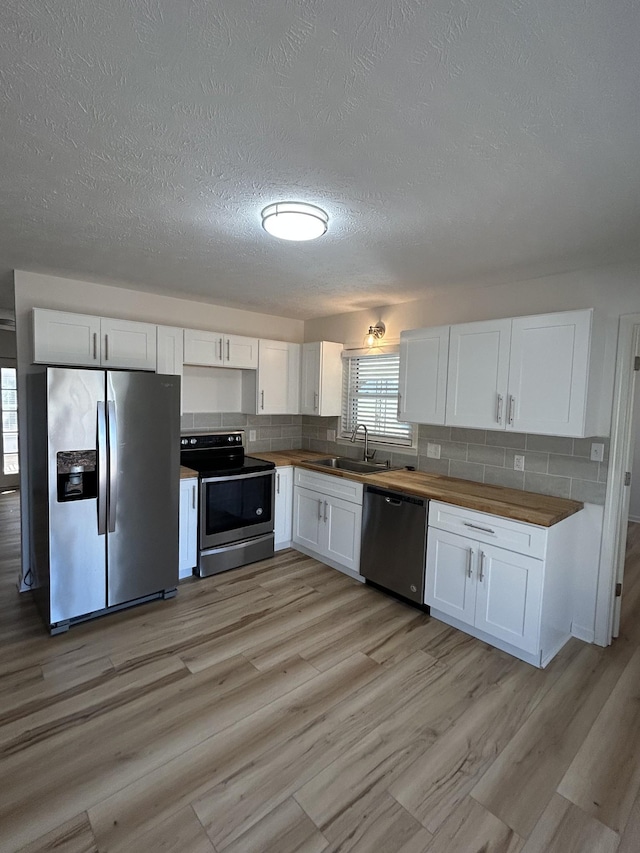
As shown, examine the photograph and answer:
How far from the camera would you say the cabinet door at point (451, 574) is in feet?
8.90

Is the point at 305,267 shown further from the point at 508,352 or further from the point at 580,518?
the point at 580,518

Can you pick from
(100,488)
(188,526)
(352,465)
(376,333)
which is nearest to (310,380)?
(376,333)

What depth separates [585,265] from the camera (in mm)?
2619

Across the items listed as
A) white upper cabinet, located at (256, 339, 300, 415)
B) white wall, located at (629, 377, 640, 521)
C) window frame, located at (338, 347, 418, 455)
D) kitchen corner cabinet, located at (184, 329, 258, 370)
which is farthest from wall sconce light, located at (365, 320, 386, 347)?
white wall, located at (629, 377, 640, 521)

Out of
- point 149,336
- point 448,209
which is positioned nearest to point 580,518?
point 448,209

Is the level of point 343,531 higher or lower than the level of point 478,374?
lower

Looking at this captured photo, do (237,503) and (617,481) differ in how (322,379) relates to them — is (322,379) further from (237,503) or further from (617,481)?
(617,481)

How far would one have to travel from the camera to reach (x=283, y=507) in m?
4.07

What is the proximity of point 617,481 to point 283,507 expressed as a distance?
2678 mm

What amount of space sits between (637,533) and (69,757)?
215 inches

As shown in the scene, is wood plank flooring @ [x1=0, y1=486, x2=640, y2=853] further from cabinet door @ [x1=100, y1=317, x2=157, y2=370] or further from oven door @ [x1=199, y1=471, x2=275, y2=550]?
cabinet door @ [x1=100, y1=317, x2=157, y2=370]

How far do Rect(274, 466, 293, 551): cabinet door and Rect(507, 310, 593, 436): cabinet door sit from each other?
6.78 feet

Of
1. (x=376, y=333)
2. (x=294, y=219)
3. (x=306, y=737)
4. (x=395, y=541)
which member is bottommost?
(x=306, y=737)

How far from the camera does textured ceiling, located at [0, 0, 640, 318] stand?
979 millimetres
